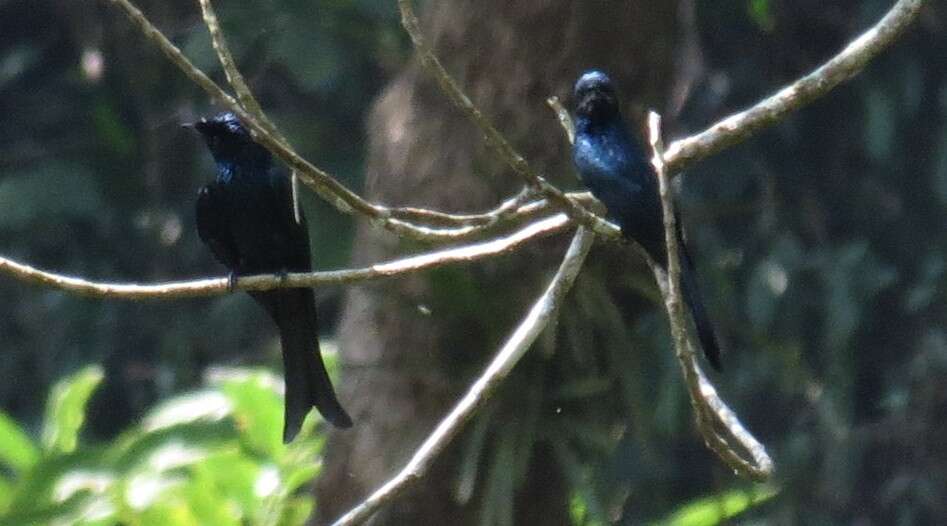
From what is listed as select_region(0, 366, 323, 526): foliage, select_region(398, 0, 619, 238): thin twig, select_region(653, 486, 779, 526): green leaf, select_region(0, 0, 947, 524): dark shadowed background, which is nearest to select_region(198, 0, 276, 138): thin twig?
select_region(398, 0, 619, 238): thin twig

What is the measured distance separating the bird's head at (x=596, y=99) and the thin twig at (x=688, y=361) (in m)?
0.58

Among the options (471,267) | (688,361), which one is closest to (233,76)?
(688,361)

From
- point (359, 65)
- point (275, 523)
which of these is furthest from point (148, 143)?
point (275, 523)

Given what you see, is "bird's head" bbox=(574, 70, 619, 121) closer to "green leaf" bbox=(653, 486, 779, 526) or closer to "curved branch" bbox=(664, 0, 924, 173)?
"curved branch" bbox=(664, 0, 924, 173)

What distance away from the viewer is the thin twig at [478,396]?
2.82 metres

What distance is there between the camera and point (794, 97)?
10.3ft

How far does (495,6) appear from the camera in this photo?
483cm

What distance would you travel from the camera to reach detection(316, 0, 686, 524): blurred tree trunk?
4.68m

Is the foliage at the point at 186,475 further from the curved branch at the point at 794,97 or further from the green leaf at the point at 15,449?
the curved branch at the point at 794,97

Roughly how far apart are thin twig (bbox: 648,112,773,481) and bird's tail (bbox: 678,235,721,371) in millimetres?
184

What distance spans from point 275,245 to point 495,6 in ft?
4.07

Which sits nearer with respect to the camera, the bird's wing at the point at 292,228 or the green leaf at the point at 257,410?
the bird's wing at the point at 292,228

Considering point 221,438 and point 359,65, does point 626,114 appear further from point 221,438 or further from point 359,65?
point 359,65

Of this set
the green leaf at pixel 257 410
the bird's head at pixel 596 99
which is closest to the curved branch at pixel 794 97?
the bird's head at pixel 596 99
